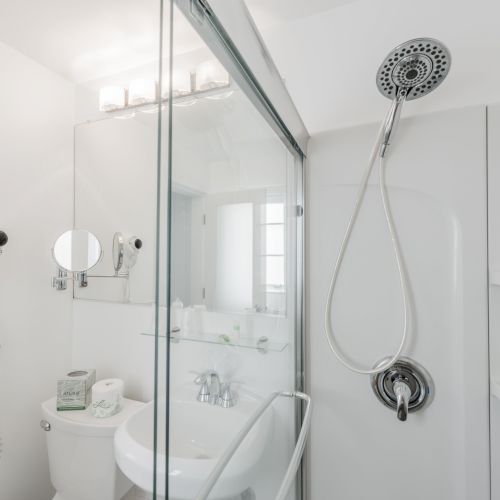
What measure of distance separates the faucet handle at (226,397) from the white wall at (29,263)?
1143 mm

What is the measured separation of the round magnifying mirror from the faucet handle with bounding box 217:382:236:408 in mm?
1124

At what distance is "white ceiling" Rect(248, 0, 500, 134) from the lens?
0.91m

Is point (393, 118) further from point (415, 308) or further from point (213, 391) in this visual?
point (213, 391)

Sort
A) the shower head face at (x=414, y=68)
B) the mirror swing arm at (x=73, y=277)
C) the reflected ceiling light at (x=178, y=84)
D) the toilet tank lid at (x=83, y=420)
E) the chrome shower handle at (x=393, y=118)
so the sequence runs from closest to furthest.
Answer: the reflected ceiling light at (x=178, y=84) → the shower head face at (x=414, y=68) → the chrome shower handle at (x=393, y=118) → the toilet tank lid at (x=83, y=420) → the mirror swing arm at (x=73, y=277)

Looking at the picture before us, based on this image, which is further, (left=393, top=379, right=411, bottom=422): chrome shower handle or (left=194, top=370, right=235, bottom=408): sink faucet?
(left=393, top=379, right=411, bottom=422): chrome shower handle

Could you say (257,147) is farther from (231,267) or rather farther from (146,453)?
(146,453)

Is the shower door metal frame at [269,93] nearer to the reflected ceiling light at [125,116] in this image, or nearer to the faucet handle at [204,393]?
the faucet handle at [204,393]

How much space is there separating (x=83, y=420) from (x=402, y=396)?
115 centimetres

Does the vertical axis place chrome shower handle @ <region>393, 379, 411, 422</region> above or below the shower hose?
below

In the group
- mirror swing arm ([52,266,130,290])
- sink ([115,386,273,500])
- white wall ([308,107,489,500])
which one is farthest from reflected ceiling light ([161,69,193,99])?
mirror swing arm ([52,266,130,290])

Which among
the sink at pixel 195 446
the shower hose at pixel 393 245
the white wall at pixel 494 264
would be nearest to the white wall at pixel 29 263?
the sink at pixel 195 446

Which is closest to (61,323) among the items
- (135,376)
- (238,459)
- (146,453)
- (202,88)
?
(135,376)

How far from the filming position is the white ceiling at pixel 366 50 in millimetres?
907

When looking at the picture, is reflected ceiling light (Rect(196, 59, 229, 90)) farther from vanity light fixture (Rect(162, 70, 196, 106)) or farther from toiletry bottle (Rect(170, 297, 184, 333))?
toiletry bottle (Rect(170, 297, 184, 333))
